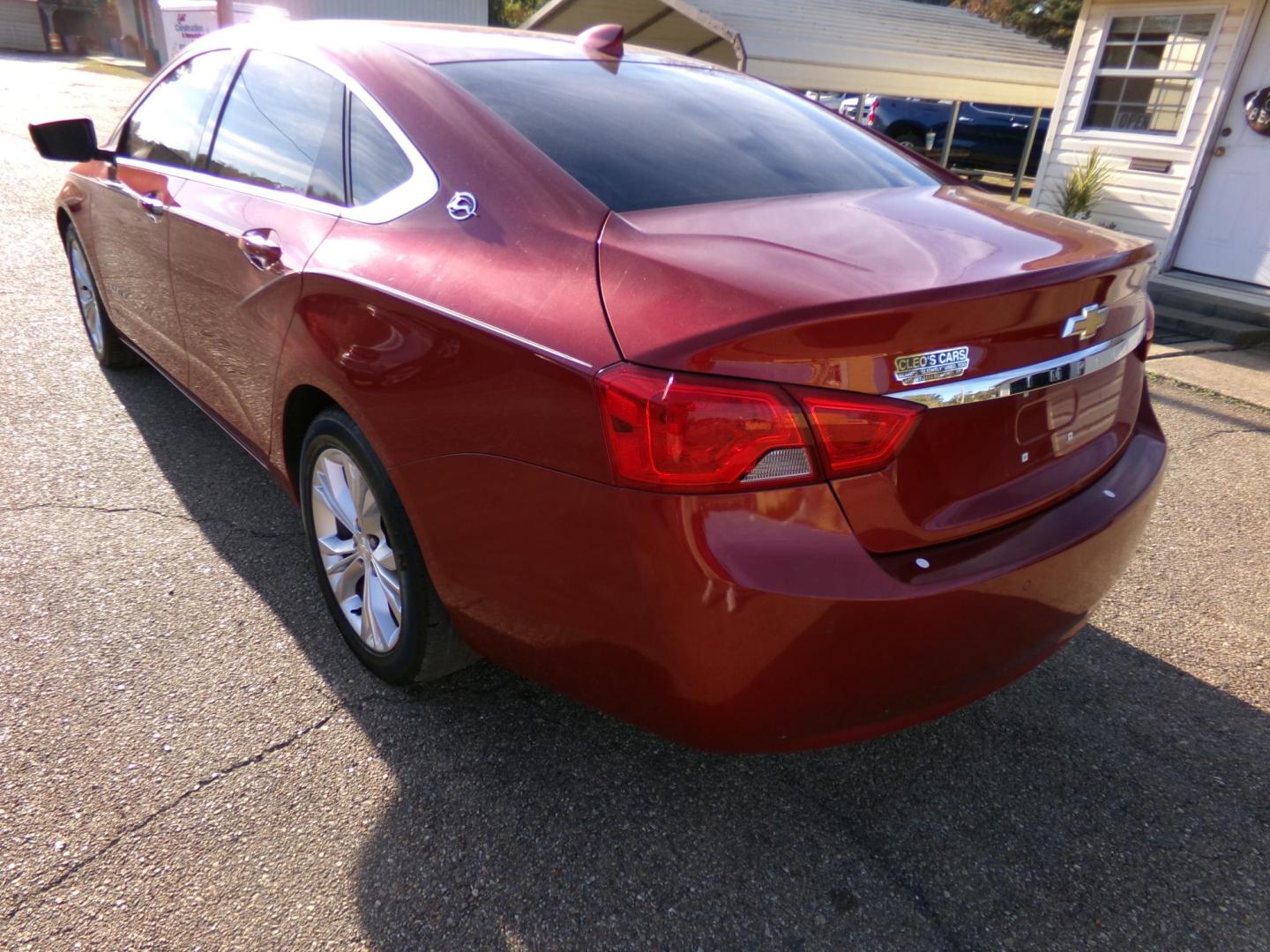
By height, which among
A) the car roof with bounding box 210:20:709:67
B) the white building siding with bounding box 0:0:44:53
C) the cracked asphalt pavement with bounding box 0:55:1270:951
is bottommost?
the white building siding with bounding box 0:0:44:53

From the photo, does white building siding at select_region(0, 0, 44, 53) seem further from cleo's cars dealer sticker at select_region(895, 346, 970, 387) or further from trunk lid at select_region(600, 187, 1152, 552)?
cleo's cars dealer sticker at select_region(895, 346, 970, 387)

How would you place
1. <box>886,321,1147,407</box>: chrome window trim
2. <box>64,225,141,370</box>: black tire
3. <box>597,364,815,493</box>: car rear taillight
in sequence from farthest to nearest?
<box>64,225,141,370</box>: black tire < <box>886,321,1147,407</box>: chrome window trim < <box>597,364,815,493</box>: car rear taillight

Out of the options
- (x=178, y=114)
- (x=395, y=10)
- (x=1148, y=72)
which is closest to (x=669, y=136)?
(x=178, y=114)

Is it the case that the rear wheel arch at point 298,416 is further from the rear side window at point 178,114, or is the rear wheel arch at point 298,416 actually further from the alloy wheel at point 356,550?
the rear side window at point 178,114

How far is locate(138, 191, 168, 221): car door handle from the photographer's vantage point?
10.4 ft

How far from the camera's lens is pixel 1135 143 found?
8320 mm

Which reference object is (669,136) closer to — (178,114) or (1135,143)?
(178,114)

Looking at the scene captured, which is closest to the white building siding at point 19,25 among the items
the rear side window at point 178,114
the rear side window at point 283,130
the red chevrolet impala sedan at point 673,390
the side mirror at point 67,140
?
the side mirror at point 67,140

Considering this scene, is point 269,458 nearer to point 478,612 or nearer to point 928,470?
point 478,612

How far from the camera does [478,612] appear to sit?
1964mm

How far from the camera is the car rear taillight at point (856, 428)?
4.93ft

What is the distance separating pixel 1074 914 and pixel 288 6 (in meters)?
24.4

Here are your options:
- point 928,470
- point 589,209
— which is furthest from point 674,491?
point 589,209

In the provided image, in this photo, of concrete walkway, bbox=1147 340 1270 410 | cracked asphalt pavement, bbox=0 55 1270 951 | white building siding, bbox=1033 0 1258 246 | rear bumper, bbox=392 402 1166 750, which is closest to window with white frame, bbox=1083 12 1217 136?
white building siding, bbox=1033 0 1258 246
